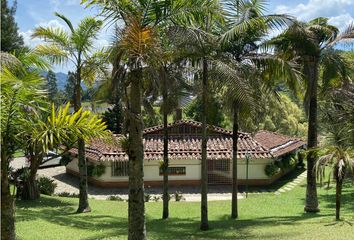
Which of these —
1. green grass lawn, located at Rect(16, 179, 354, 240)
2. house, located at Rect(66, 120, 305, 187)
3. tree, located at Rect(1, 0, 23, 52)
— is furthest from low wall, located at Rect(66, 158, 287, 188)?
tree, located at Rect(1, 0, 23, 52)

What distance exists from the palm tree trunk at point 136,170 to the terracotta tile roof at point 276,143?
64.9ft

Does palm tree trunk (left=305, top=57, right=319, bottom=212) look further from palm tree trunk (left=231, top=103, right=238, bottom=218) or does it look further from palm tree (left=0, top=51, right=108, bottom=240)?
palm tree (left=0, top=51, right=108, bottom=240)

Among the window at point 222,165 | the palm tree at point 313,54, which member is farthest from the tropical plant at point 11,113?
the window at point 222,165

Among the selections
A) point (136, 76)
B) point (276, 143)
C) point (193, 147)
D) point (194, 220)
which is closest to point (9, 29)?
point (193, 147)

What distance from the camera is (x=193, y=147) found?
1150 inches

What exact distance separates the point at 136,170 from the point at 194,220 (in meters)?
7.68

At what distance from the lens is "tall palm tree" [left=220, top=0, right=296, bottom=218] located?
46.0 ft

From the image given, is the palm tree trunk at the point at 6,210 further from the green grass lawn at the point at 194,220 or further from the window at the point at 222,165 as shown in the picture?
the window at the point at 222,165

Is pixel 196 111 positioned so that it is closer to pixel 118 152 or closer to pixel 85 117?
pixel 118 152

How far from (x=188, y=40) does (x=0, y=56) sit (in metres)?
5.66

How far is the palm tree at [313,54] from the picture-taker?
16.0m

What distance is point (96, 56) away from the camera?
17.0m

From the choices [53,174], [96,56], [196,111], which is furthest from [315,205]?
[196,111]

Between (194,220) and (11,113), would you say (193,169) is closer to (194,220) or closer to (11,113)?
(194,220)
